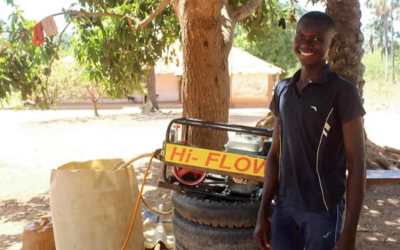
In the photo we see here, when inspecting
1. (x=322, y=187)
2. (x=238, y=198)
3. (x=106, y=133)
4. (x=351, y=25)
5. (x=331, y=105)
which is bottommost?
(x=106, y=133)

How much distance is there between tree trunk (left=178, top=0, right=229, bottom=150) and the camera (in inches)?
160

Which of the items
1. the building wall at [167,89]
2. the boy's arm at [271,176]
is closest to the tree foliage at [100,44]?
the boy's arm at [271,176]

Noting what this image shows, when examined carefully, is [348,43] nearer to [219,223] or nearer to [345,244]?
[219,223]

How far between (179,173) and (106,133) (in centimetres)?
1079

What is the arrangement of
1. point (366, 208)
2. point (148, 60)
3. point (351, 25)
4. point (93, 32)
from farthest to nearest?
point (148, 60) < point (93, 32) < point (351, 25) < point (366, 208)

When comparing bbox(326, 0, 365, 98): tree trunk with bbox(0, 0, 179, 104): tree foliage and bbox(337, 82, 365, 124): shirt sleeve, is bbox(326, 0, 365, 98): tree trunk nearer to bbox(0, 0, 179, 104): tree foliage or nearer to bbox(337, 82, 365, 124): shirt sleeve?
bbox(0, 0, 179, 104): tree foliage

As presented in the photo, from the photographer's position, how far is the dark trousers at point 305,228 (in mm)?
1734

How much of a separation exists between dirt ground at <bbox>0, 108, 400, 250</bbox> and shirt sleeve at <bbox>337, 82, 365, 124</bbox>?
255 cm

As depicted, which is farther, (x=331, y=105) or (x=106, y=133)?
(x=106, y=133)

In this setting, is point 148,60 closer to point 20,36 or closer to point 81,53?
point 81,53

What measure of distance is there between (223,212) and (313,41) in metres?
1.23

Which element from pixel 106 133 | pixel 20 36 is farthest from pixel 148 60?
pixel 106 133

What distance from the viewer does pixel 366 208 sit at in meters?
4.79

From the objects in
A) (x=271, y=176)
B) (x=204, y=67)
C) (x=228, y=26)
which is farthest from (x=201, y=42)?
(x=271, y=176)
